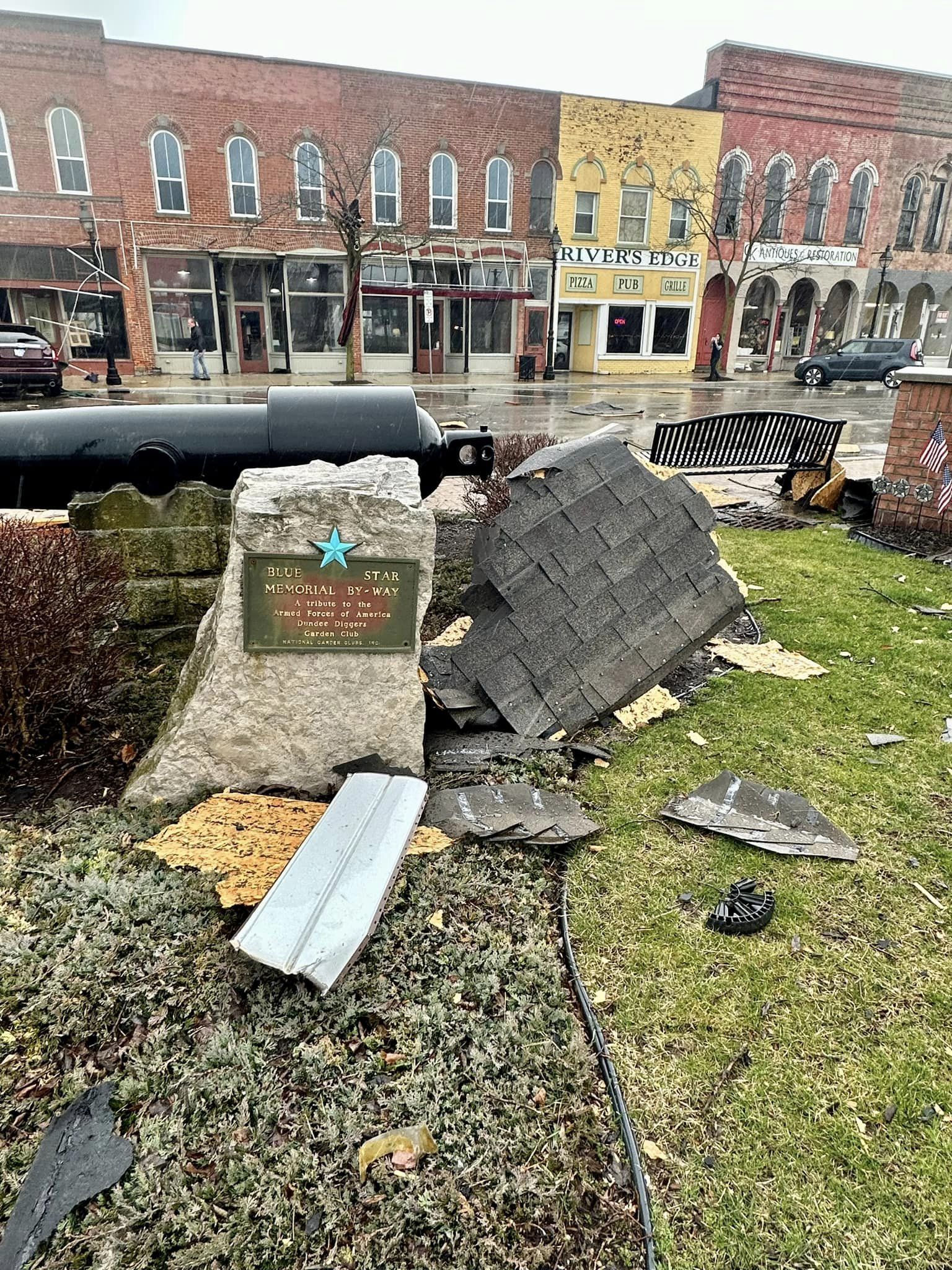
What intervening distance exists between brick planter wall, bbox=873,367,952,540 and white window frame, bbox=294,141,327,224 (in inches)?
915

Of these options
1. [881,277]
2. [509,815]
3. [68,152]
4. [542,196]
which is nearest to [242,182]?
[68,152]

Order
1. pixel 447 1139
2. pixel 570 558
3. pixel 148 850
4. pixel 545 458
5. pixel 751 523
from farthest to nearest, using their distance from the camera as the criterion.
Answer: pixel 751 523 < pixel 545 458 < pixel 570 558 < pixel 148 850 < pixel 447 1139

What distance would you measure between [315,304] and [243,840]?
28.2 m

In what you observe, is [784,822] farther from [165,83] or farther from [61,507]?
[165,83]

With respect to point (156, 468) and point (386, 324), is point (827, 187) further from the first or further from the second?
point (156, 468)

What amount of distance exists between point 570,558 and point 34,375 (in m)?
18.3

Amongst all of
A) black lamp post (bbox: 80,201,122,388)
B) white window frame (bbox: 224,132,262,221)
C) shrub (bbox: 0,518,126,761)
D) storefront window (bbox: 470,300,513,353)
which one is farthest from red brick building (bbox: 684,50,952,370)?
shrub (bbox: 0,518,126,761)

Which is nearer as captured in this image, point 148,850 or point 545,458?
point 148,850

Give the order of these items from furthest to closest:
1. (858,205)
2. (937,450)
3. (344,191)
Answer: (858,205), (344,191), (937,450)

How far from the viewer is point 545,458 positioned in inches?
202

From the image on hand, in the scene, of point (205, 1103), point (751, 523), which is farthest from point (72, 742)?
point (751, 523)

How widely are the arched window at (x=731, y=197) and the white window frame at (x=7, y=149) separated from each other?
2517 centimetres

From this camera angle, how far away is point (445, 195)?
28531 millimetres

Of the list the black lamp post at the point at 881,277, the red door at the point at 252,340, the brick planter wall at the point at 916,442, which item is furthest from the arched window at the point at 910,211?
the brick planter wall at the point at 916,442
